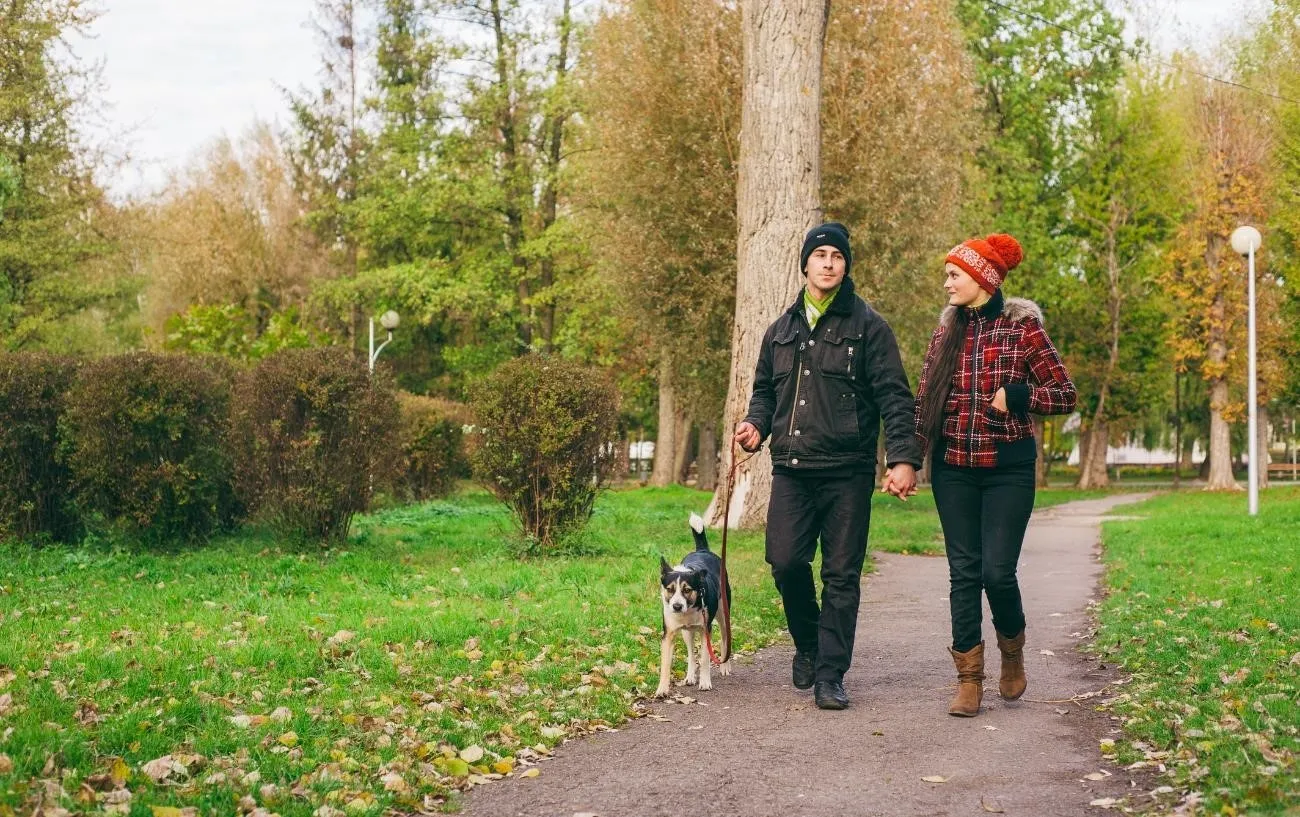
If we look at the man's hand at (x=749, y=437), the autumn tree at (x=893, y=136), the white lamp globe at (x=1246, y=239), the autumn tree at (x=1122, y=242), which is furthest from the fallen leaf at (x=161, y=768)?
the autumn tree at (x=1122, y=242)

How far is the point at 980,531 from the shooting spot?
19.4 feet

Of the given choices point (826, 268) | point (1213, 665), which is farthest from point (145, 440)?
point (1213, 665)

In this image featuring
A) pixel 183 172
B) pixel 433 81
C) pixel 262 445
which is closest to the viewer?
pixel 262 445

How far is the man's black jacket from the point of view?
5.96 metres

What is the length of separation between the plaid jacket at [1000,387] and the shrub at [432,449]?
55.1 feet

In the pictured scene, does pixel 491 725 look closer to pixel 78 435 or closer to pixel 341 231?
pixel 78 435

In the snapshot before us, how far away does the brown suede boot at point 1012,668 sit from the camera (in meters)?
6.11

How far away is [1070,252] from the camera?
129 ft

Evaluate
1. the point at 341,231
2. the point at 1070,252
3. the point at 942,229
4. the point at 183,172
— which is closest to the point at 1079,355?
the point at 1070,252

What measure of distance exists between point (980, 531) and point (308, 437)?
8.03 meters

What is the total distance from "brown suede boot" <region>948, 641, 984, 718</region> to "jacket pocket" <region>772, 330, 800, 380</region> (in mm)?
Answer: 1584

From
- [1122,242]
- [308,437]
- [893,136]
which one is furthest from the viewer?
[1122,242]

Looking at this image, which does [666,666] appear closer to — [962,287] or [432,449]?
[962,287]

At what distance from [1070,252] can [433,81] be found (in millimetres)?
20600
